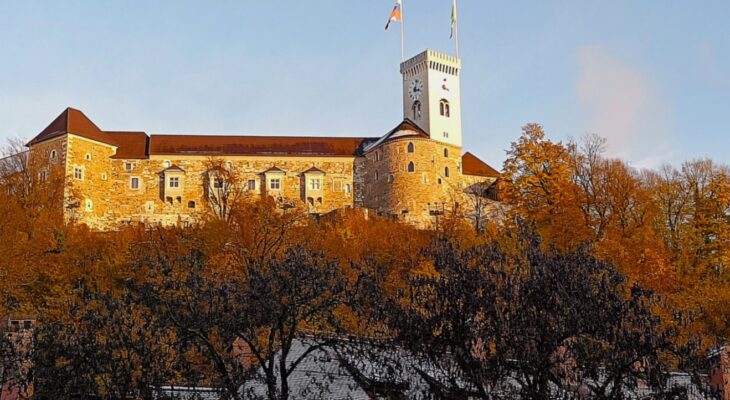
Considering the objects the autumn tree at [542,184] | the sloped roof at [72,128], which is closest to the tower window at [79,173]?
the sloped roof at [72,128]

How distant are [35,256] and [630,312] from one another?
109ft

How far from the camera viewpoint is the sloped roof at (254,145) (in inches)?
3164

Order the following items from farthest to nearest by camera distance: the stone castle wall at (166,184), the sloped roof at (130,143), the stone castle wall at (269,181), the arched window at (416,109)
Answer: the arched window at (416,109) < the sloped roof at (130,143) < the stone castle wall at (166,184) < the stone castle wall at (269,181)

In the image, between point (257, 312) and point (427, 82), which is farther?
point (427, 82)

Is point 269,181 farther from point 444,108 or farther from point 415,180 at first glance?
point 444,108

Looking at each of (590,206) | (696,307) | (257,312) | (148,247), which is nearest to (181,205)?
(148,247)

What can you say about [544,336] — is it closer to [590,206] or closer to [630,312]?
[630,312]

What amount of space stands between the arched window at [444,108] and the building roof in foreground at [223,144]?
9.62ft

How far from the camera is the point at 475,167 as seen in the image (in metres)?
80.6

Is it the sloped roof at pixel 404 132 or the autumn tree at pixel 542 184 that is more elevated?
the sloped roof at pixel 404 132

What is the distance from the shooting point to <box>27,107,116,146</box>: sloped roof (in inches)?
2977

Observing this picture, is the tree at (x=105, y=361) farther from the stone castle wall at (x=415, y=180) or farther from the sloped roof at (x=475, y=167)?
the sloped roof at (x=475, y=167)

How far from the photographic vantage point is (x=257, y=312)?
Result: 19.0 meters

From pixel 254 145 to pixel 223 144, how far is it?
293 centimetres
